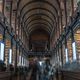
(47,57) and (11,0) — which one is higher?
(11,0)

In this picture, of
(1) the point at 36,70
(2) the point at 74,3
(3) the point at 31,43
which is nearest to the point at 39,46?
(3) the point at 31,43

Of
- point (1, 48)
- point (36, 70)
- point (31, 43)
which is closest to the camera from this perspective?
point (1, 48)

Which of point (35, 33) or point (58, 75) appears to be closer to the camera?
point (58, 75)

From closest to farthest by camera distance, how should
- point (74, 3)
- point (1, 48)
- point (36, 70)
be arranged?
1. point (1, 48)
2. point (74, 3)
3. point (36, 70)

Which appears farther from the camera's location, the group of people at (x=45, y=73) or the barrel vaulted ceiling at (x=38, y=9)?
the barrel vaulted ceiling at (x=38, y=9)

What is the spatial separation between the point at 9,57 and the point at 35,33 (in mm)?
28190

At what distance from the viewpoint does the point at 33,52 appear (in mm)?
42344

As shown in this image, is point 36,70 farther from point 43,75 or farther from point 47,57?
point 47,57

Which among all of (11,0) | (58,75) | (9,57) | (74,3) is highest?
(11,0)

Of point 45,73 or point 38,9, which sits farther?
point 38,9

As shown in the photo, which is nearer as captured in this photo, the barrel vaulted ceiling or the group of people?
the group of people

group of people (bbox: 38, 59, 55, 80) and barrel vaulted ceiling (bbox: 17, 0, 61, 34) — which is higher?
barrel vaulted ceiling (bbox: 17, 0, 61, 34)

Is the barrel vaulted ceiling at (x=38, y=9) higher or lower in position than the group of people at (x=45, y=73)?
higher

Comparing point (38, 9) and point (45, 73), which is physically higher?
point (38, 9)
